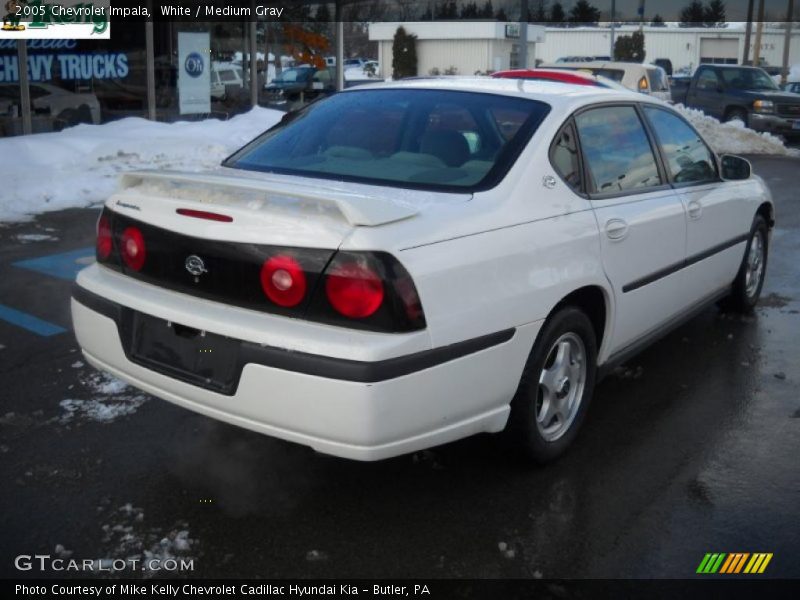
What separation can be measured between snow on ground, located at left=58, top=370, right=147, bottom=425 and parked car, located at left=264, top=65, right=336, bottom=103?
14889 mm

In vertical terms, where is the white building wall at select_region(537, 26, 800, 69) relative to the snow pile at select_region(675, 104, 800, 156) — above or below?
above

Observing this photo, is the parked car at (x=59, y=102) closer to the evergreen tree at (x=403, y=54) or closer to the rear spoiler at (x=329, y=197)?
the rear spoiler at (x=329, y=197)

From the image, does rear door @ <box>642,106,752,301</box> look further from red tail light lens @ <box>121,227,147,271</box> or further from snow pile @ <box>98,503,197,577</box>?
snow pile @ <box>98,503,197,577</box>

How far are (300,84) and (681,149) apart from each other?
15.9m

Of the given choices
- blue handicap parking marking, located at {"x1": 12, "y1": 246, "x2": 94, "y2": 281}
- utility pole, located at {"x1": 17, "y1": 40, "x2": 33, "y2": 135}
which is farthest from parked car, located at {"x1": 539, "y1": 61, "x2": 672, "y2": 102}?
blue handicap parking marking, located at {"x1": 12, "y1": 246, "x2": 94, "y2": 281}

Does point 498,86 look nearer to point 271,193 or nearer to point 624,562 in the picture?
point 271,193

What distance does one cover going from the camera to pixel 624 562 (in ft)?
10.2

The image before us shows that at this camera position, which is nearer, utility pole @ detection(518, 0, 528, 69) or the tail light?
the tail light

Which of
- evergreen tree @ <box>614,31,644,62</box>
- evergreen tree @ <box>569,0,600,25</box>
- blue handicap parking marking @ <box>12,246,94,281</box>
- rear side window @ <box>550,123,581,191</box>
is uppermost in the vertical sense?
evergreen tree @ <box>569,0,600,25</box>

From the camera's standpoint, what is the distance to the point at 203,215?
320cm

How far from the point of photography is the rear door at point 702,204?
4773 mm

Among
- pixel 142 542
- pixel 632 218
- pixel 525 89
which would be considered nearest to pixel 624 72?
pixel 525 89

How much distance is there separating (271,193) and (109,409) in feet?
5.75

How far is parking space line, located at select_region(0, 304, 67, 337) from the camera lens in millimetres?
5434
